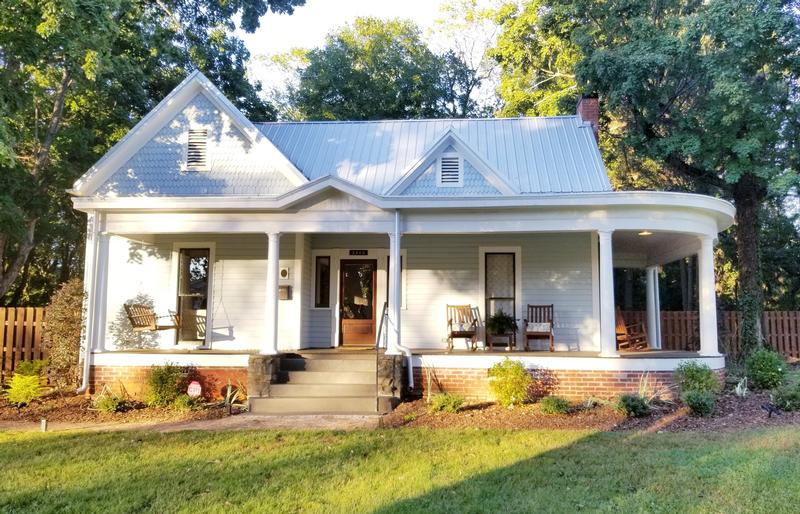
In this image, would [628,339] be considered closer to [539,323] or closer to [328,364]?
[539,323]

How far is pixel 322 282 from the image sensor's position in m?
12.5

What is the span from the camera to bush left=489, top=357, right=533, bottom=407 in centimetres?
905

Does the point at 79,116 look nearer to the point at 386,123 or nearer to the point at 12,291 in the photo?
the point at 386,123

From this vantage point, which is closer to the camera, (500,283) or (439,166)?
(439,166)

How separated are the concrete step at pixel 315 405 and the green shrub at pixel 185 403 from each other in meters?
0.96

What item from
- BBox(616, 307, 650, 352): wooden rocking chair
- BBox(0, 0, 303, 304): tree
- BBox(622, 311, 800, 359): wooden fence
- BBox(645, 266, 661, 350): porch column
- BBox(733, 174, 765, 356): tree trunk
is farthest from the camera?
BBox(622, 311, 800, 359): wooden fence

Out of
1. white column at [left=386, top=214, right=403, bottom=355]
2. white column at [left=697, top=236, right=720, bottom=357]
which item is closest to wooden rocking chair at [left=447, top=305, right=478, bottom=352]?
white column at [left=386, top=214, right=403, bottom=355]

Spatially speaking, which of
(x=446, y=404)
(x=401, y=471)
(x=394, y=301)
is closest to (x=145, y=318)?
(x=394, y=301)

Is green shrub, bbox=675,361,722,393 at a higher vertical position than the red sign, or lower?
higher

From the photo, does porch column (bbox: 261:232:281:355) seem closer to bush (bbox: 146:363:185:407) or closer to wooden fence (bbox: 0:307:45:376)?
bush (bbox: 146:363:185:407)

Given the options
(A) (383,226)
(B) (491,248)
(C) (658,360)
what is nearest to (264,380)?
(A) (383,226)

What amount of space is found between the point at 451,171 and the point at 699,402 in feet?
19.2

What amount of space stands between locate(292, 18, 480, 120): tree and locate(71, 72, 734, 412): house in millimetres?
10919

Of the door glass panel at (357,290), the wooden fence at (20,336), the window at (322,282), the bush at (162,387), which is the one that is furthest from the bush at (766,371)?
the wooden fence at (20,336)
